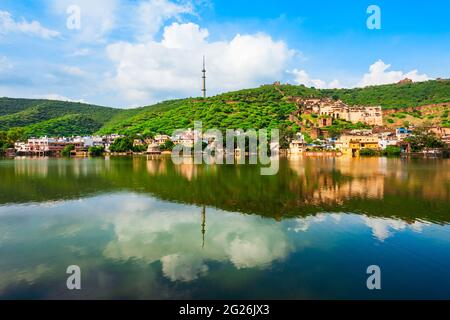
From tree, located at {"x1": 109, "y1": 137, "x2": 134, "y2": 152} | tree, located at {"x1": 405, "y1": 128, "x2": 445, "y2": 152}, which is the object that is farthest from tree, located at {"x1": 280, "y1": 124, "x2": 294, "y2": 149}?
tree, located at {"x1": 109, "y1": 137, "x2": 134, "y2": 152}

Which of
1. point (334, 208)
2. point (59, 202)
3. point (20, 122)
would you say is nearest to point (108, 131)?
point (20, 122)

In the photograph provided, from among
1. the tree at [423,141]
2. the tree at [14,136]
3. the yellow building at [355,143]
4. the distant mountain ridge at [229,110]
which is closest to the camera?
the tree at [423,141]

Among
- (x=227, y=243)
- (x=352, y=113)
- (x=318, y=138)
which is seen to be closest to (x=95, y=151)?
(x=318, y=138)

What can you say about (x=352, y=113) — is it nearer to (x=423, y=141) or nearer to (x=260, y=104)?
(x=260, y=104)

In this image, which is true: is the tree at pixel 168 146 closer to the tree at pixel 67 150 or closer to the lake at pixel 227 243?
the tree at pixel 67 150

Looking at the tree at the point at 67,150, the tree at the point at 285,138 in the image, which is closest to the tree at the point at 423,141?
the tree at the point at 285,138

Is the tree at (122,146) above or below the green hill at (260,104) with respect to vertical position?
below

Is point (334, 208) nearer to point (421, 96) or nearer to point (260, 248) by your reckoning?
point (260, 248)
